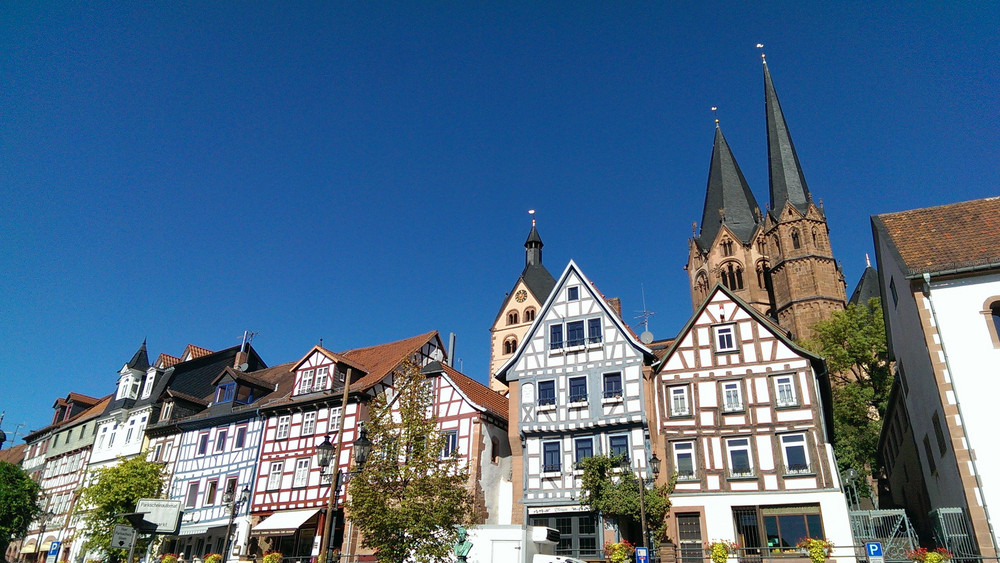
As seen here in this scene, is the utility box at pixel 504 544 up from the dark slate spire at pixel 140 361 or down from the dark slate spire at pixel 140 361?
down

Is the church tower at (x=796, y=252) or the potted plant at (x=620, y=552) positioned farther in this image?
the church tower at (x=796, y=252)

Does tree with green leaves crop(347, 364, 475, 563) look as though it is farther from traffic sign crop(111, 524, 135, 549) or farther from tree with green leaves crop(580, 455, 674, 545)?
traffic sign crop(111, 524, 135, 549)

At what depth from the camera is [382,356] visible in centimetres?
4047

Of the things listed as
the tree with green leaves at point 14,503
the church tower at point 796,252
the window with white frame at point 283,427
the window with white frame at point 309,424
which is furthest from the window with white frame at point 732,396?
the tree with green leaves at point 14,503

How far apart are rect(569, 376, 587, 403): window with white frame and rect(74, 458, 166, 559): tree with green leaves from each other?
69.1 feet

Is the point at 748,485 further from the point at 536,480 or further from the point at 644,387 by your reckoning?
the point at 536,480

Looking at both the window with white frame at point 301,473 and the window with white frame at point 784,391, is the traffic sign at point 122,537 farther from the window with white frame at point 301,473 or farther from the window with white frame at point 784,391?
the window with white frame at point 784,391

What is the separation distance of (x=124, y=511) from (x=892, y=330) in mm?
36227

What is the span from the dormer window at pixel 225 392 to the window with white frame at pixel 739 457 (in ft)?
91.7

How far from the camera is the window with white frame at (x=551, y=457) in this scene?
28328 millimetres

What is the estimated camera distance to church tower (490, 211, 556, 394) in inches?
2908

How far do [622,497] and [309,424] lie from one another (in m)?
17.9

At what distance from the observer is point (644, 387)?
1104 inches

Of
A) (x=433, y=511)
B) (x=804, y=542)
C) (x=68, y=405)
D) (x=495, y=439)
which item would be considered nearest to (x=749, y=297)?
(x=495, y=439)
